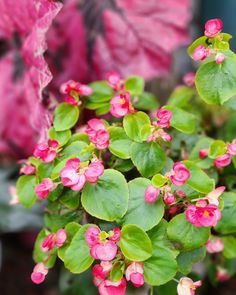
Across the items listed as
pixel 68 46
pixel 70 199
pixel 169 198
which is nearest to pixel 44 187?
pixel 70 199

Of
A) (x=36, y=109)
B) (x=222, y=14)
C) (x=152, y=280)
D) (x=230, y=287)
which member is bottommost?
(x=230, y=287)

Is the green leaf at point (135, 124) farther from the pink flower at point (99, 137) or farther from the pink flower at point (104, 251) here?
the pink flower at point (104, 251)

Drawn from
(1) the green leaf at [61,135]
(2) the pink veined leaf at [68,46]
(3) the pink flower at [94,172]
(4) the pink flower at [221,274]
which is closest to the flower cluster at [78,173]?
(3) the pink flower at [94,172]

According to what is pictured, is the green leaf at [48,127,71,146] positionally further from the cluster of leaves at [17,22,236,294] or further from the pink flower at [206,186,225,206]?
the pink flower at [206,186,225,206]

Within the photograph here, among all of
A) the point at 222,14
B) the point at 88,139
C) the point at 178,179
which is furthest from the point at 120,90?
the point at 222,14

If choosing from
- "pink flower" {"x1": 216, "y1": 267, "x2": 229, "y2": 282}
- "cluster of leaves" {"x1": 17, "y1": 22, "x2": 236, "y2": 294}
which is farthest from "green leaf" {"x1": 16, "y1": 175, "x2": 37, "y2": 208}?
"pink flower" {"x1": 216, "y1": 267, "x2": 229, "y2": 282}

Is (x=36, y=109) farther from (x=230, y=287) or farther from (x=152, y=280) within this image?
(x=230, y=287)
